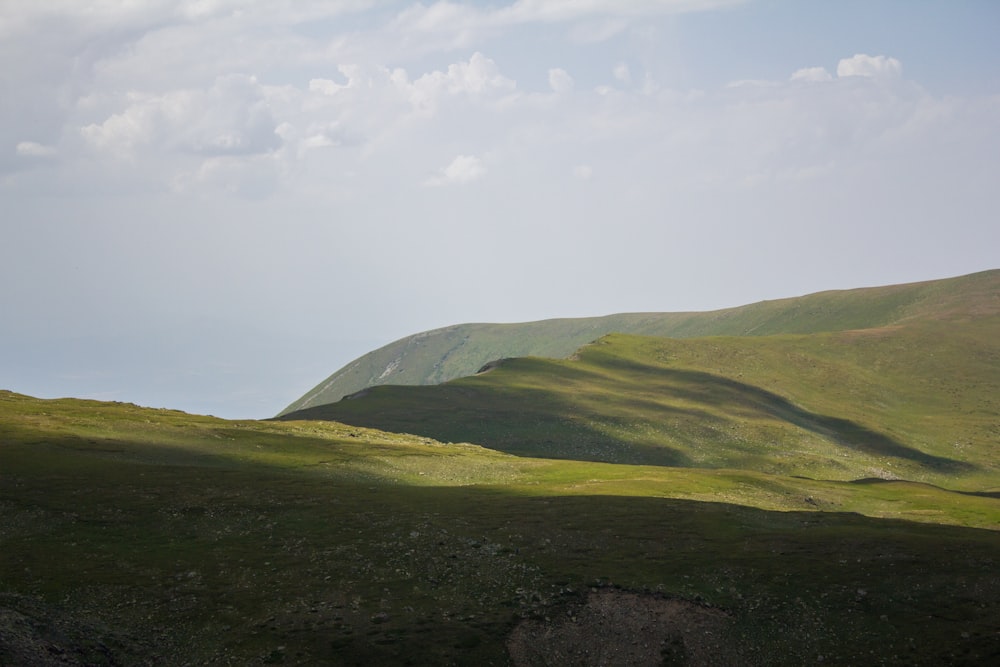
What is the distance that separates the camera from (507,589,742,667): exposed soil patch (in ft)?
133

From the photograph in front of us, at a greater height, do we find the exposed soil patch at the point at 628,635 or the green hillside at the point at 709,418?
the green hillside at the point at 709,418

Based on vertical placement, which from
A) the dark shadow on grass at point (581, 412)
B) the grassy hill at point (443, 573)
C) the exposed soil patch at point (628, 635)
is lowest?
the exposed soil patch at point (628, 635)

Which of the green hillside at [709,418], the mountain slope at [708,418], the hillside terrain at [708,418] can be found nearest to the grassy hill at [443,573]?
the green hillside at [709,418]

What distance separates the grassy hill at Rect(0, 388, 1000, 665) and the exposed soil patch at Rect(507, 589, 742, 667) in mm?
112

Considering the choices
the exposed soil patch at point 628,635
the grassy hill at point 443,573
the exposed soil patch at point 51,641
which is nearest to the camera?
the exposed soil patch at point 51,641

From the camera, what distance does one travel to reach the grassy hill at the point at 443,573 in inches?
1590

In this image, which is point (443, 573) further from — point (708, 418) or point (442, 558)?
point (708, 418)

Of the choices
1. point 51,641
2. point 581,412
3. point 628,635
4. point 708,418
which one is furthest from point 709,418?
point 51,641

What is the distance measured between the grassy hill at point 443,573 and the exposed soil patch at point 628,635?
0.11 meters

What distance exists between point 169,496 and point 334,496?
475 inches

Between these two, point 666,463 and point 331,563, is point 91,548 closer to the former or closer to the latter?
point 331,563

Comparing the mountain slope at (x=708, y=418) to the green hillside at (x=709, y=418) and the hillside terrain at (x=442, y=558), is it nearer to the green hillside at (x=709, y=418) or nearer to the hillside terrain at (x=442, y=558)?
the green hillside at (x=709, y=418)

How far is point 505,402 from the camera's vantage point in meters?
155

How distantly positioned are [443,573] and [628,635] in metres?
12.2
